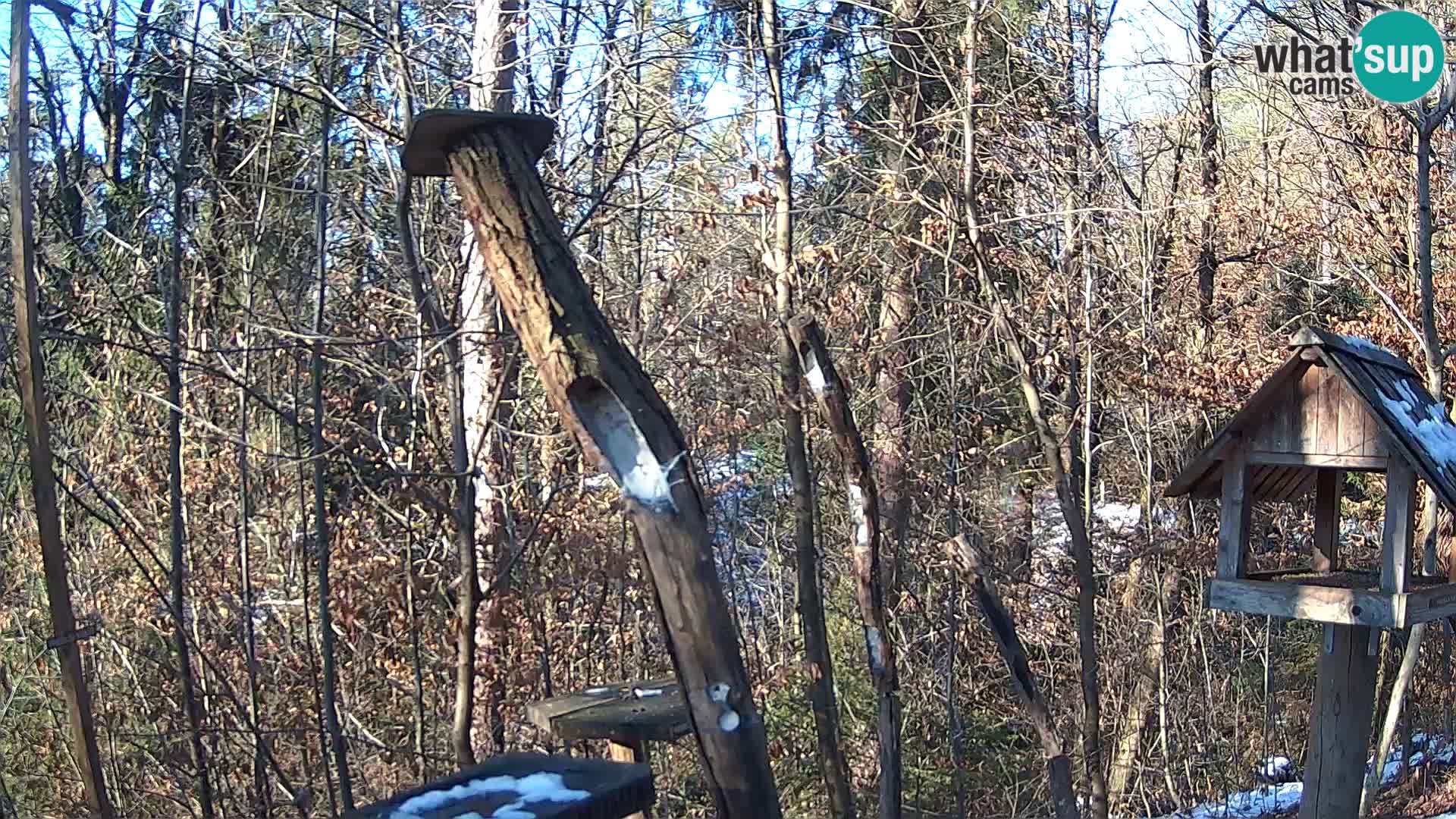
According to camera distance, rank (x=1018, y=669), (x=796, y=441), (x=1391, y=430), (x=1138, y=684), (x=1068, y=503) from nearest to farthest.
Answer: (x=1391, y=430) → (x=1018, y=669) → (x=1068, y=503) → (x=796, y=441) → (x=1138, y=684)

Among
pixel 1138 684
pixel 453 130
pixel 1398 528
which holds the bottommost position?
pixel 1138 684

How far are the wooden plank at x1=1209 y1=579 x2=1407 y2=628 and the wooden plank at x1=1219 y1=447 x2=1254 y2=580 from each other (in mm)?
57

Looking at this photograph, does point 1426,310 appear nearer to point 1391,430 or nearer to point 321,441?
point 1391,430

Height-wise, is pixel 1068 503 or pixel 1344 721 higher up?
pixel 1068 503

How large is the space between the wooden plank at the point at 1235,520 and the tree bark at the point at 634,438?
1.83 meters

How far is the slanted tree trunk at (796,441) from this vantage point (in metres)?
6.16

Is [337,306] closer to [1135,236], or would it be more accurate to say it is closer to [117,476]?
[117,476]

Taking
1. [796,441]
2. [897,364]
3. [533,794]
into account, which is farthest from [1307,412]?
[897,364]

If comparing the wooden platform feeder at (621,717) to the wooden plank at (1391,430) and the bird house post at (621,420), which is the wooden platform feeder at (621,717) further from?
the wooden plank at (1391,430)

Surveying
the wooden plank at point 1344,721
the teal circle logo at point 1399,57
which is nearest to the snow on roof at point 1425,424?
the wooden plank at point 1344,721

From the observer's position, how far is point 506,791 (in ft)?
8.87

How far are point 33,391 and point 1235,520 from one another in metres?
3.52

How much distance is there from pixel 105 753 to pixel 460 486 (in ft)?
9.85

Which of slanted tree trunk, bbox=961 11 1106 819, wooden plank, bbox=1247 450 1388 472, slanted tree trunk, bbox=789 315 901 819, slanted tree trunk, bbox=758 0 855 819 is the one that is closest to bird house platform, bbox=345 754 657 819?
slanted tree trunk, bbox=789 315 901 819
